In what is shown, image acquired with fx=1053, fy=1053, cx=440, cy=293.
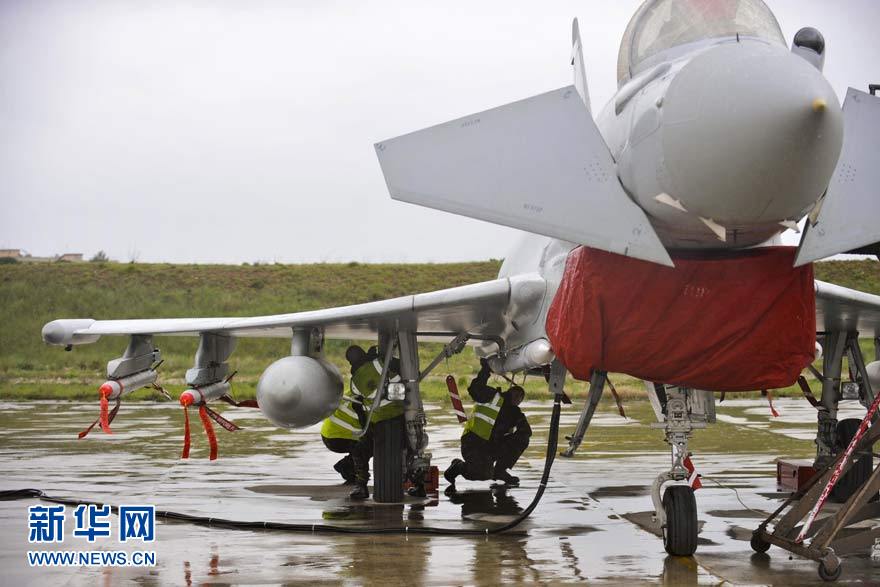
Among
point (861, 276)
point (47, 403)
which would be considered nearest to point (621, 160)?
point (47, 403)

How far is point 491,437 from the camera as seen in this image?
1194 centimetres

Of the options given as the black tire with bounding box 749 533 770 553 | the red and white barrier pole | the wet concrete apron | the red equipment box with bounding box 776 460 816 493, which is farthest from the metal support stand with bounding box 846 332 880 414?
the black tire with bounding box 749 533 770 553

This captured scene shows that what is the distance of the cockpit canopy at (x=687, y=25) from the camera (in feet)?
20.7

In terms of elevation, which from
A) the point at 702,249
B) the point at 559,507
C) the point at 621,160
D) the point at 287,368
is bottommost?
the point at 559,507

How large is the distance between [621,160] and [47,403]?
24.9 meters

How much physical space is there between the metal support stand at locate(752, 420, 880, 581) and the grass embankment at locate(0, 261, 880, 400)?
74.5ft

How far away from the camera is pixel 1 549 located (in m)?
8.05

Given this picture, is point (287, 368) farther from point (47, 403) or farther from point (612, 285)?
point (47, 403)

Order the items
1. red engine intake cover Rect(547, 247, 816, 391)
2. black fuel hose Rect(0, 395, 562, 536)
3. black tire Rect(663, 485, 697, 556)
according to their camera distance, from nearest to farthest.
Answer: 1. red engine intake cover Rect(547, 247, 816, 391)
2. black tire Rect(663, 485, 697, 556)
3. black fuel hose Rect(0, 395, 562, 536)

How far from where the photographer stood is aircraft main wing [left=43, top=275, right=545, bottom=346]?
9.88 metres

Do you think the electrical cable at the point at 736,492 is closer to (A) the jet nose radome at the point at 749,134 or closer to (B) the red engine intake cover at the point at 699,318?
(B) the red engine intake cover at the point at 699,318

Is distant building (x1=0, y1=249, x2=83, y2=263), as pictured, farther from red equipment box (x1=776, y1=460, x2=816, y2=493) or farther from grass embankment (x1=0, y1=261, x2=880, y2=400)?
red equipment box (x1=776, y1=460, x2=816, y2=493)

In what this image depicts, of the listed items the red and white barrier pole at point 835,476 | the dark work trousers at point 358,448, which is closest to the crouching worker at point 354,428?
the dark work trousers at point 358,448

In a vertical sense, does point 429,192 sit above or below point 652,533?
above
